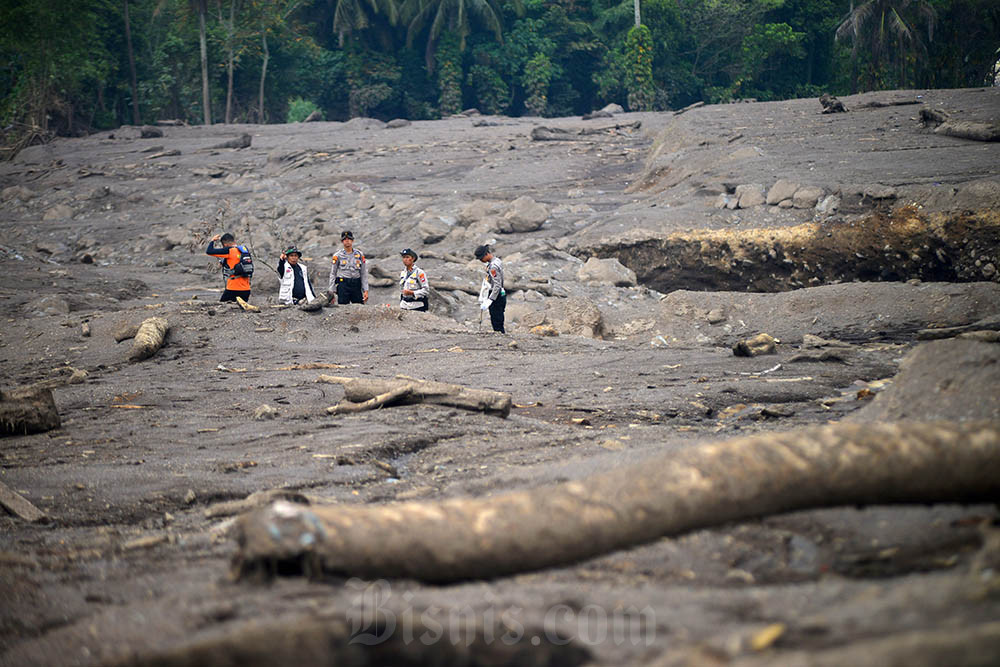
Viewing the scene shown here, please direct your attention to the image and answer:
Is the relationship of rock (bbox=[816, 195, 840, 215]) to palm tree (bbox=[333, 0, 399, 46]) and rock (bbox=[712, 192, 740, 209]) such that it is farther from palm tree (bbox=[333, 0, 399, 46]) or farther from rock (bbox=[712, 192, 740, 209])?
palm tree (bbox=[333, 0, 399, 46])

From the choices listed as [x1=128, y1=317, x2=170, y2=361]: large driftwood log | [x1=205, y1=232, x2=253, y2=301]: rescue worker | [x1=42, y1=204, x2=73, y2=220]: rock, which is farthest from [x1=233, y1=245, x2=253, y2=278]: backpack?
[x1=42, y1=204, x2=73, y2=220]: rock

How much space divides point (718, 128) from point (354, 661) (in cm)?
1875

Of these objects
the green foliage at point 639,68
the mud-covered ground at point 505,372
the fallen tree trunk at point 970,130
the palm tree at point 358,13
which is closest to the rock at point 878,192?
the mud-covered ground at point 505,372

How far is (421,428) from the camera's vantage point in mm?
5672

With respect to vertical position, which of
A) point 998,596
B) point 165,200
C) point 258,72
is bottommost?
point 998,596

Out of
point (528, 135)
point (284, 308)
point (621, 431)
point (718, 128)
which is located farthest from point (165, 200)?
point (621, 431)

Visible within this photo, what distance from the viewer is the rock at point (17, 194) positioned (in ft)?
77.3

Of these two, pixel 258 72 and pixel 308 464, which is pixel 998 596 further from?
pixel 258 72

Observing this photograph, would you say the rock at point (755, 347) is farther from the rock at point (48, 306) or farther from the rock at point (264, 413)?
the rock at point (48, 306)

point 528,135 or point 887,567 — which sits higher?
point 528,135

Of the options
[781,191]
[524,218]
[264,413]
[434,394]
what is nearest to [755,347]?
[434,394]

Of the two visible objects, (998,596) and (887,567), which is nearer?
(998,596)

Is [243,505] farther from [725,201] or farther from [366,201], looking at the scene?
[366,201]

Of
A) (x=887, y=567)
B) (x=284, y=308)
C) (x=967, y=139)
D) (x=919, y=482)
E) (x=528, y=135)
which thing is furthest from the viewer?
(x=528, y=135)
